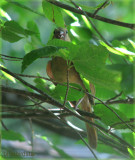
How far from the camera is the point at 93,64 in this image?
724 mm

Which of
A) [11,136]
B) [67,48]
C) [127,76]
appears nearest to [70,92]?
[67,48]

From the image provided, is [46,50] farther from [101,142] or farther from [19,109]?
[101,142]

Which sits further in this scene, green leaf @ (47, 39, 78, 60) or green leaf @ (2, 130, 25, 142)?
green leaf @ (2, 130, 25, 142)

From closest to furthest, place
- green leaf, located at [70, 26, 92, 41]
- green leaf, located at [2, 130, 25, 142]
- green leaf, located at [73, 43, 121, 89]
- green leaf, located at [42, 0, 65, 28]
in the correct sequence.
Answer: green leaf, located at [73, 43, 121, 89]
green leaf, located at [42, 0, 65, 28]
green leaf, located at [70, 26, 92, 41]
green leaf, located at [2, 130, 25, 142]

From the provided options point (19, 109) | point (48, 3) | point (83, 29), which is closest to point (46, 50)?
point (48, 3)

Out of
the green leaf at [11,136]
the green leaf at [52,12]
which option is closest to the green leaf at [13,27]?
the green leaf at [52,12]

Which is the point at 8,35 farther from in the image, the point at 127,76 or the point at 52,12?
the point at 127,76

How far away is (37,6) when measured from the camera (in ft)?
4.94

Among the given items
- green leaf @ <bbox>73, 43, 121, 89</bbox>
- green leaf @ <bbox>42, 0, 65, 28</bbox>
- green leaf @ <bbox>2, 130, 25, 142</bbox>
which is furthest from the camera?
green leaf @ <bbox>2, 130, 25, 142</bbox>

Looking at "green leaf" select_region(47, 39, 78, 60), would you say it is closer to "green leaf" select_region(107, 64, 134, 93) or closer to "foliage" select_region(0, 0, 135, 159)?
"foliage" select_region(0, 0, 135, 159)

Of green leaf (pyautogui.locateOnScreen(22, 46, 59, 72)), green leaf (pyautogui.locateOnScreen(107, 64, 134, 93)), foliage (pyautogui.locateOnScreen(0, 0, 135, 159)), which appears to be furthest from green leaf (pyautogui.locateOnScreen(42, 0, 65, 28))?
green leaf (pyautogui.locateOnScreen(107, 64, 134, 93))

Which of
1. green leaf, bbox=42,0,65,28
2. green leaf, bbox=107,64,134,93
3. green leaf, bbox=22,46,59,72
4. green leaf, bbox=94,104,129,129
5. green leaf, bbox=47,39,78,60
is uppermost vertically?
green leaf, bbox=42,0,65,28

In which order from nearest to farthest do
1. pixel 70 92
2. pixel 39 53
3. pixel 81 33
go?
pixel 39 53 → pixel 70 92 → pixel 81 33

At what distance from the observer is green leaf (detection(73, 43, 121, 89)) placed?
713 mm
